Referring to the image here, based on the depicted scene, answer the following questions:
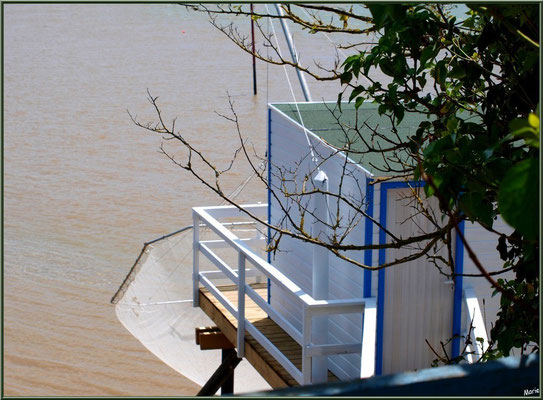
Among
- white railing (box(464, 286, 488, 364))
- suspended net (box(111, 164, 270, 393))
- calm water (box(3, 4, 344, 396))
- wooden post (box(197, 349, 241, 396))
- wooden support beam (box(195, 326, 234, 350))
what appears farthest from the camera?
calm water (box(3, 4, 344, 396))

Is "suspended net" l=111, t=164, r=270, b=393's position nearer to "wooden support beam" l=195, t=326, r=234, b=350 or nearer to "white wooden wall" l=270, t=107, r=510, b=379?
"wooden support beam" l=195, t=326, r=234, b=350

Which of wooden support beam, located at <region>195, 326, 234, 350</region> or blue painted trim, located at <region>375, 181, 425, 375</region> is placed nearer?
blue painted trim, located at <region>375, 181, 425, 375</region>

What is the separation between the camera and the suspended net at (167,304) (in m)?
11.5

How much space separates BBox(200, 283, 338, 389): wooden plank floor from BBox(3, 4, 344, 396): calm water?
5.22 metres

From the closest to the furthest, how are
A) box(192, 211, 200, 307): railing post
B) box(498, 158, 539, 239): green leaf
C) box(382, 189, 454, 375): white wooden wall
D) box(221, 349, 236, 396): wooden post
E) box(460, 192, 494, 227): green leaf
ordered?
box(498, 158, 539, 239): green leaf, box(460, 192, 494, 227): green leaf, box(382, 189, 454, 375): white wooden wall, box(192, 211, 200, 307): railing post, box(221, 349, 236, 396): wooden post

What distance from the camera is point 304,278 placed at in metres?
8.39

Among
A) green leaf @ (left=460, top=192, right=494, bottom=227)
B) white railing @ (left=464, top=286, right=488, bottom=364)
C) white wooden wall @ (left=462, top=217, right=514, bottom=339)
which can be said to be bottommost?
white railing @ (left=464, top=286, right=488, bottom=364)

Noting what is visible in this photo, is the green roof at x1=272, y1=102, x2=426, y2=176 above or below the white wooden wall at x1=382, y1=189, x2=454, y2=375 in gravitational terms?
above

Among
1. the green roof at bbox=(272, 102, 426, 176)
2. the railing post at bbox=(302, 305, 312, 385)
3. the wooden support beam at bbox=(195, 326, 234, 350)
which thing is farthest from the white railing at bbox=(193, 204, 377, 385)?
the wooden support beam at bbox=(195, 326, 234, 350)

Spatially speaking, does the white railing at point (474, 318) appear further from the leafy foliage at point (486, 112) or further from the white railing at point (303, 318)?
the leafy foliage at point (486, 112)

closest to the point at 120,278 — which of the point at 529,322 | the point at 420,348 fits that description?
the point at 420,348

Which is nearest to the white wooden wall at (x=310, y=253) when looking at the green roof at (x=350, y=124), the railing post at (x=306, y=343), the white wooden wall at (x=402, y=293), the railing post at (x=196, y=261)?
the white wooden wall at (x=402, y=293)

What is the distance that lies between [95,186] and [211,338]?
12113 millimetres

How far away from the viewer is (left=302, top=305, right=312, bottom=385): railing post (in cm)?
687
